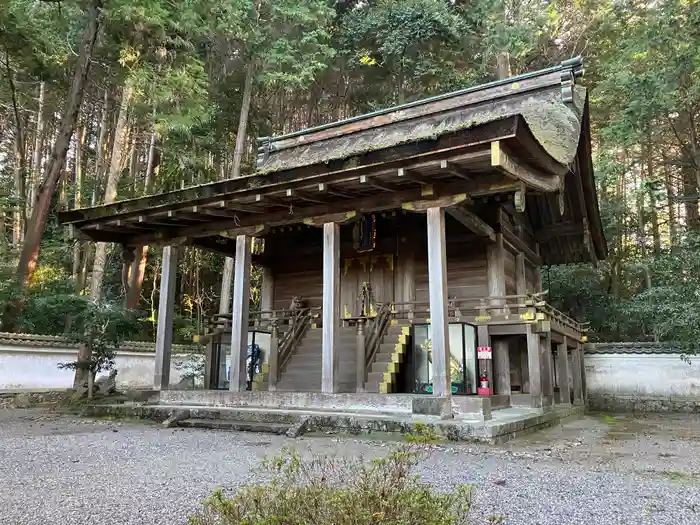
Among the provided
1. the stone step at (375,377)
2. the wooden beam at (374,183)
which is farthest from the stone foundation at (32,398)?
the wooden beam at (374,183)

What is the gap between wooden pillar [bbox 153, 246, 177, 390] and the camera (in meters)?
9.70

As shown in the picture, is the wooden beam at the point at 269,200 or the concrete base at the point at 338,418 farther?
the wooden beam at the point at 269,200

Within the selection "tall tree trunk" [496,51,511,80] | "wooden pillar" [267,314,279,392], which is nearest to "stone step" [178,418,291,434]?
"wooden pillar" [267,314,279,392]

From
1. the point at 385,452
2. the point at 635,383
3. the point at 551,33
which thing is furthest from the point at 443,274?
the point at 551,33

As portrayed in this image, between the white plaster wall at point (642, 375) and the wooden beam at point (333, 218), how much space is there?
11746 millimetres

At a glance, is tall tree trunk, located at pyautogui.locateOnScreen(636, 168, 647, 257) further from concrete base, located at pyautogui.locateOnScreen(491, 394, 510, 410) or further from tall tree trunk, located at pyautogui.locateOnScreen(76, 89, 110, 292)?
tall tree trunk, located at pyautogui.locateOnScreen(76, 89, 110, 292)

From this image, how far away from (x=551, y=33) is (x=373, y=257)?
588 inches

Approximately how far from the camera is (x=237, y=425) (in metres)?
7.50

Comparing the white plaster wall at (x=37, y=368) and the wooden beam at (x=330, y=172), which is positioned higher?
the wooden beam at (x=330, y=172)

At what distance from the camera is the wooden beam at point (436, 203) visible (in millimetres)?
7352

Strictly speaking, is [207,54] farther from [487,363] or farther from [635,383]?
[635,383]

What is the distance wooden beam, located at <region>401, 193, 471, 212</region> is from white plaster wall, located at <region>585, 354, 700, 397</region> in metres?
11.6

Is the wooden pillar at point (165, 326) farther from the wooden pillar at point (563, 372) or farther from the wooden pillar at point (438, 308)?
the wooden pillar at point (563, 372)

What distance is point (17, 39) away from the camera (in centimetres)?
1225
